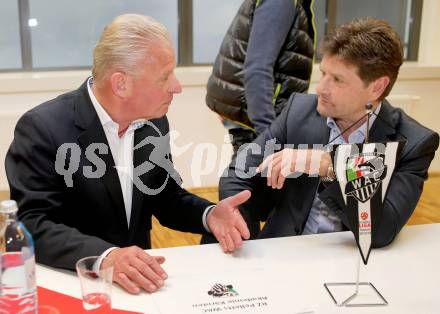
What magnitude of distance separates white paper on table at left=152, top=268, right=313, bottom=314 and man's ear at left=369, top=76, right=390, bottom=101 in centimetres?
78

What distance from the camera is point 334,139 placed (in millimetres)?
1905

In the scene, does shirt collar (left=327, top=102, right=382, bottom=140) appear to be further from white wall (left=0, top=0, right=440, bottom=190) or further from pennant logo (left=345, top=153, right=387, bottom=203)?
white wall (left=0, top=0, right=440, bottom=190)

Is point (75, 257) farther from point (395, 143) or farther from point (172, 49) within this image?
point (395, 143)

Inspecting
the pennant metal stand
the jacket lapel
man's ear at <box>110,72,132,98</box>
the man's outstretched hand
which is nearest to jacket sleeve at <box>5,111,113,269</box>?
the jacket lapel

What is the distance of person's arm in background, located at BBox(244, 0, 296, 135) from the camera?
2172 millimetres

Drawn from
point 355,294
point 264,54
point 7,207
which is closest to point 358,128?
point 264,54

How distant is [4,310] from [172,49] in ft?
3.01

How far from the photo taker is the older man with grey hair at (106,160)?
1.55 meters

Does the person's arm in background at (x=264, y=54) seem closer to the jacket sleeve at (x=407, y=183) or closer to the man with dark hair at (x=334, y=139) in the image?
the man with dark hair at (x=334, y=139)

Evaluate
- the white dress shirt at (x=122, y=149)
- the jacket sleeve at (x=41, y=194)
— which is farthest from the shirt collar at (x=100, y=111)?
the jacket sleeve at (x=41, y=194)

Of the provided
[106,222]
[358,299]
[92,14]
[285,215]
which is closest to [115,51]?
[106,222]

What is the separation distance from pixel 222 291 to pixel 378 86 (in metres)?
0.95

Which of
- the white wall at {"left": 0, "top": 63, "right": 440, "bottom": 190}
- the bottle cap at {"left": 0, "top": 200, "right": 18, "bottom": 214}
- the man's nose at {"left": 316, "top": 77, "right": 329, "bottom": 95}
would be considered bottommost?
the white wall at {"left": 0, "top": 63, "right": 440, "bottom": 190}

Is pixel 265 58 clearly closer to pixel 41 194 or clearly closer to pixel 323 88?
pixel 323 88
